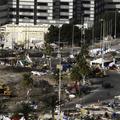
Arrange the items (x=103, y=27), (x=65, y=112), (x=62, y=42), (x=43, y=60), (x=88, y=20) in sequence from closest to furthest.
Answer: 1. (x=65, y=112)
2. (x=43, y=60)
3. (x=62, y=42)
4. (x=103, y=27)
5. (x=88, y=20)

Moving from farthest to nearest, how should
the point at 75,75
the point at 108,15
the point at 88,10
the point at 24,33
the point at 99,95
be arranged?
the point at 88,10
the point at 108,15
the point at 24,33
the point at 75,75
the point at 99,95

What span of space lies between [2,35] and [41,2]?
13042 millimetres

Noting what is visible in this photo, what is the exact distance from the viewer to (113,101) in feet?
182

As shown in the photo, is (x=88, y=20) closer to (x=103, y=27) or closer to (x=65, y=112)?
(x=103, y=27)

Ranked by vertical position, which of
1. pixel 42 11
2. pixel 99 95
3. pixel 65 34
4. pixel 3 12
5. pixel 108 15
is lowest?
pixel 99 95

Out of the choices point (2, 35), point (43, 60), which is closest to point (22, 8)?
point (2, 35)

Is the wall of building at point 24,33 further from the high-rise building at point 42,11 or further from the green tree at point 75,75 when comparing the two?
the green tree at point 75,75

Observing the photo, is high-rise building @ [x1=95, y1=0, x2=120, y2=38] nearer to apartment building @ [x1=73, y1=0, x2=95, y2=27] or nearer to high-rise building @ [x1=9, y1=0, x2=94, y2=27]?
apartment building @ [x1=73, y1=0, x2=95, y2=27]

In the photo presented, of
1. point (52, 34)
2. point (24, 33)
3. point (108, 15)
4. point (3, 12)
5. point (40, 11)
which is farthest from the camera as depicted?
point (108, 15)

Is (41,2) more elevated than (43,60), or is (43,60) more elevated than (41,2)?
(41,2)

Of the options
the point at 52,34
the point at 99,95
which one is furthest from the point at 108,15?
the point at 99,95

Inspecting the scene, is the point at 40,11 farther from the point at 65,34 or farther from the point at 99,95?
the point at 99,95

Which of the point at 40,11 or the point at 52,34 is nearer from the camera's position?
the point at 52,34

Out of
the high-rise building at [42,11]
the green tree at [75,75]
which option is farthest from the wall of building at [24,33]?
the green tree at [75,75]
